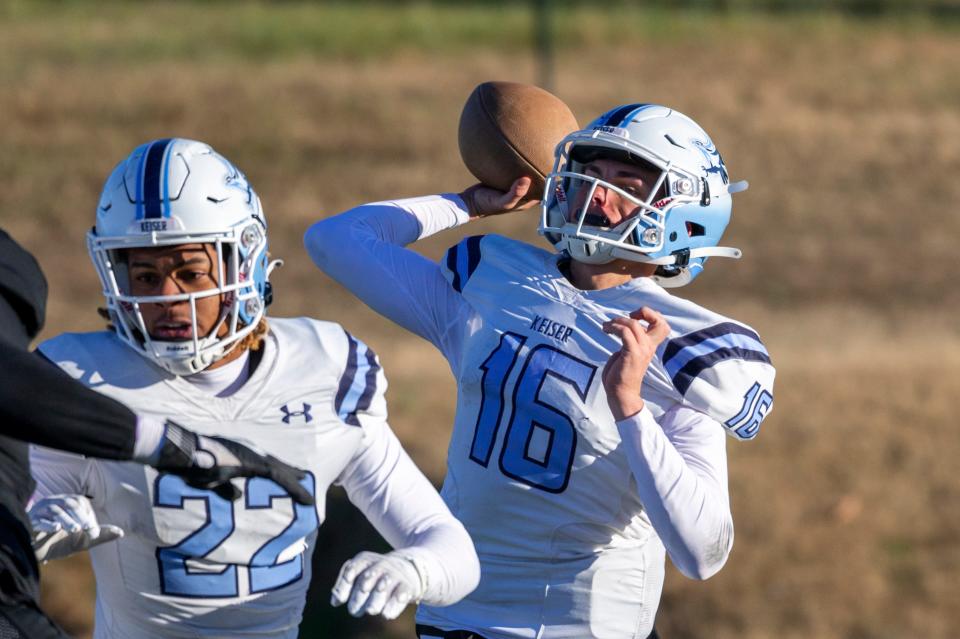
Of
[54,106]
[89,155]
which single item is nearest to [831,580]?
[89,155]

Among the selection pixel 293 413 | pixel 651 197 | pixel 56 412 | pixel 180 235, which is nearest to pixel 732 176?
pixel 651 197

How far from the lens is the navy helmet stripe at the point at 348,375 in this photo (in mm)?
3666

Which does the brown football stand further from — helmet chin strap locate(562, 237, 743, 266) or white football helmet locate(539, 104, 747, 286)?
helmet chin strap locate(562, 237, 743, 266)

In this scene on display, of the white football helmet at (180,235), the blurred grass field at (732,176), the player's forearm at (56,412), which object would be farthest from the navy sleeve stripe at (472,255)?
the blurred grass field at (732,176)

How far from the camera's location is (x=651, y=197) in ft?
12.6

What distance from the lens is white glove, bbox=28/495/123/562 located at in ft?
10.8

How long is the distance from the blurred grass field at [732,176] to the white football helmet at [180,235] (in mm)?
6171

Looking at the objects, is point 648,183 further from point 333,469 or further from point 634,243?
point 333,469

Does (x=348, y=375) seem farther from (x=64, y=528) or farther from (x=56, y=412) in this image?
(x=56, y=412)

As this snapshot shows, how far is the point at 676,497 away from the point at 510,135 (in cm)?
123

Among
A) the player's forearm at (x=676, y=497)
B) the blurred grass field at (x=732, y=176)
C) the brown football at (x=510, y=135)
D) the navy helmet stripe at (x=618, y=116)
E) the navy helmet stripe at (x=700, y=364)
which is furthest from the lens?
the blurred grass field at (x=732, y=176)

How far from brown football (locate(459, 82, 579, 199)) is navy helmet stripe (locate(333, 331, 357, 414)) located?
2.43 feet

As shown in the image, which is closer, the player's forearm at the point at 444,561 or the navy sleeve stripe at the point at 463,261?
the player's forearm at the point at 444,561

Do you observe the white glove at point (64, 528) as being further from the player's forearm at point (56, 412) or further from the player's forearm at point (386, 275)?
the player's forearm at point (386, 275)
